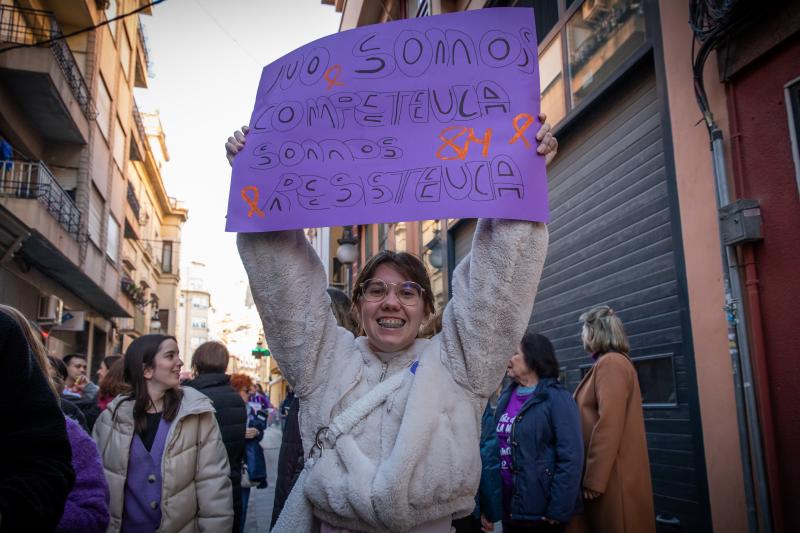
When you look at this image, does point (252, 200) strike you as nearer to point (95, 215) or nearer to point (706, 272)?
point (706, 272)

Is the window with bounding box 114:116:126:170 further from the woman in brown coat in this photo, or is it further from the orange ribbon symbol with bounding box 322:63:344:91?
the orange ribbon symbol with bounding box 322:63:344:91

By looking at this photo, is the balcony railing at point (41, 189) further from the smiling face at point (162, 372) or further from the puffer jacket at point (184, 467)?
the puffer jacket at point (184, 467)

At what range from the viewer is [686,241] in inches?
192

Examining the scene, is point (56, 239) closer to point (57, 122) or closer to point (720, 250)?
point (57, 122)

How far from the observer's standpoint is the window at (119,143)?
2168cm

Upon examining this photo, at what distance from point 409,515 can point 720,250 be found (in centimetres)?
348

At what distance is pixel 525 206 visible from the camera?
6.84ft

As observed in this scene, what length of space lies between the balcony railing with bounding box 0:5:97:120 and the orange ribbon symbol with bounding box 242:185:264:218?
12.3 meters

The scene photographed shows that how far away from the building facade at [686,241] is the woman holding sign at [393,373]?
275cm

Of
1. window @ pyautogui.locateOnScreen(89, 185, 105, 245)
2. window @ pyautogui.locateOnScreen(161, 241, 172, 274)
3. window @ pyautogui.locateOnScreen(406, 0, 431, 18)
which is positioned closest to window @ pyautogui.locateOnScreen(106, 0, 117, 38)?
window @ pyautogui.locateOnScreen(89, 185, 105, 245)

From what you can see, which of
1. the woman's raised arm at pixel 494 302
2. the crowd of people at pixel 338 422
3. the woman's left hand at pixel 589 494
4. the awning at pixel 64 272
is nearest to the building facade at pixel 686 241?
the woman's left hand at pixel 589 494

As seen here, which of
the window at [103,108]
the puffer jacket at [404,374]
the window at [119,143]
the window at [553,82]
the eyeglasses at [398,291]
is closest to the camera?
the puffer jacket at [404,374]

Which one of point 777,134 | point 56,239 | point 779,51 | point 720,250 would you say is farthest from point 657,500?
point 56,239

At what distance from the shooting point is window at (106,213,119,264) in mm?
20891
